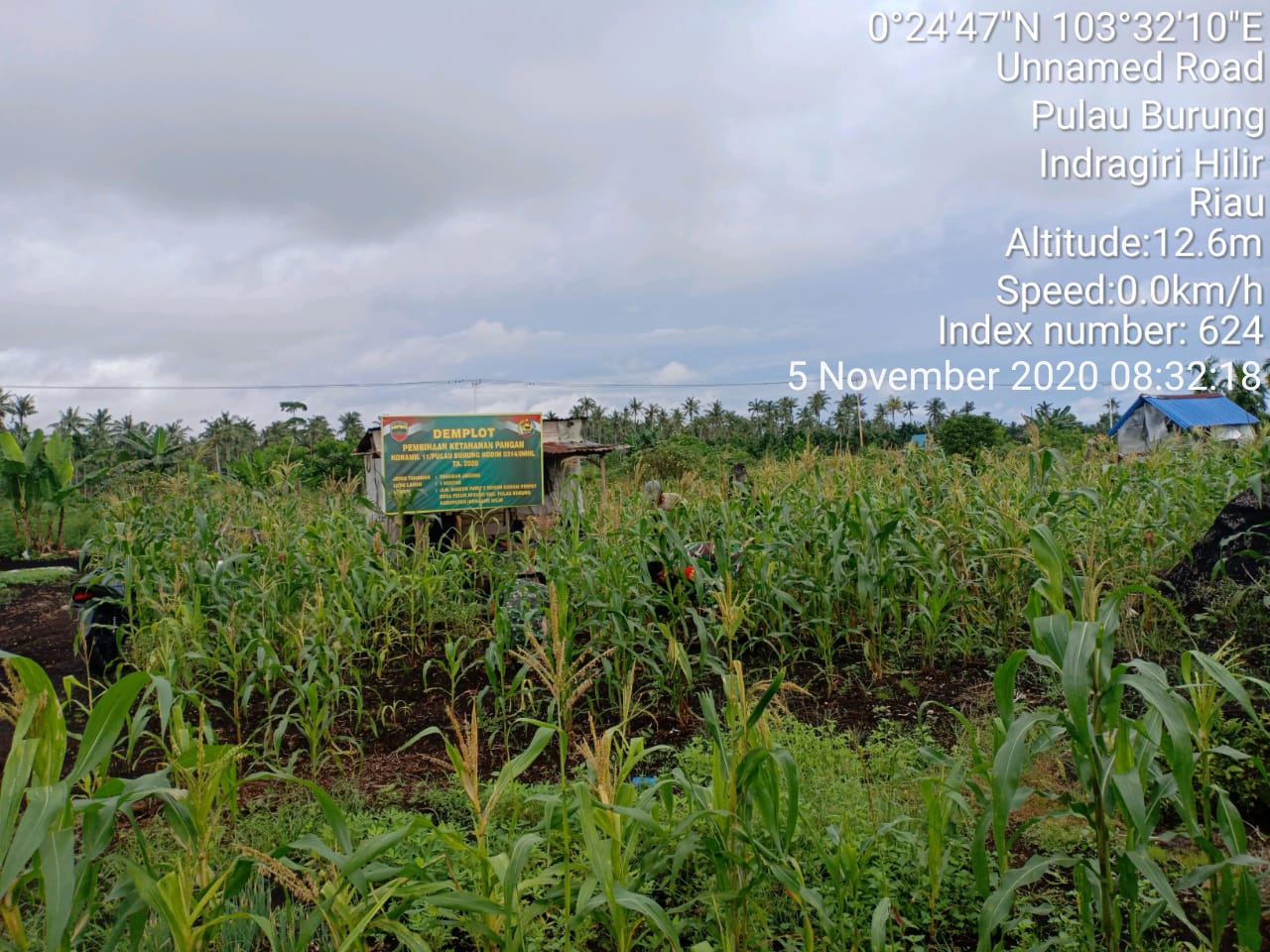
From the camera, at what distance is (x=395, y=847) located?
8.70 ft

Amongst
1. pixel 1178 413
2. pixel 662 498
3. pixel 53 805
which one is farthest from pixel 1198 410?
pixel 53 805

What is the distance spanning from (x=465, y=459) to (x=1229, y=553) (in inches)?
342

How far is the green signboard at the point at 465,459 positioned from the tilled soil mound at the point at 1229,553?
7710mm

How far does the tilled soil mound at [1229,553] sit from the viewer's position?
4.47m

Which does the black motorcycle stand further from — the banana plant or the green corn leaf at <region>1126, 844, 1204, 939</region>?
the banana plant

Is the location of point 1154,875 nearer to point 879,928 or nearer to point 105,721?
point 879,928

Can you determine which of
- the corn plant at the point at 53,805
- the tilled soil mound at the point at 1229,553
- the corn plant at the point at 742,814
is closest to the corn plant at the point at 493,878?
the corn plant at the point at 742,814

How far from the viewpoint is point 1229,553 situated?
4.55m

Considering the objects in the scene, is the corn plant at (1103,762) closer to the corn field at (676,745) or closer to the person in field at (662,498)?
the corn field at (676,745)

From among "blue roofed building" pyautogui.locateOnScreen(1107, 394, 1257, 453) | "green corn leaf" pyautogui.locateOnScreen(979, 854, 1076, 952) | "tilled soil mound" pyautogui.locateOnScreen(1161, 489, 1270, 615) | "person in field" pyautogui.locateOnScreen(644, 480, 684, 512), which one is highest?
"blue roofed building" pyautogui.locateOnScreen(1107, 394, 1257, 453)

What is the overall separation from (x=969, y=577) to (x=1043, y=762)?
78.3 inches

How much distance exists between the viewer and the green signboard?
1041 cm

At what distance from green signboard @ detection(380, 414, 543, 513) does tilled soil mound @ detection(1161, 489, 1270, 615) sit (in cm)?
771

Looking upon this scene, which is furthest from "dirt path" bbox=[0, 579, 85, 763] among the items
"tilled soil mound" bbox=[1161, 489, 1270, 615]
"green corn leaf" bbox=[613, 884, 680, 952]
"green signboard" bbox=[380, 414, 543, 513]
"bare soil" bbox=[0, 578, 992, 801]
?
"tilled soil mound" bbox=[1161, 489, 1270, 615]
